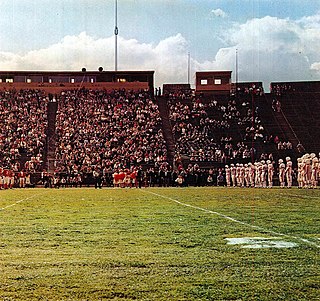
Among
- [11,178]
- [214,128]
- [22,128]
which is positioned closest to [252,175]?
[11,178]

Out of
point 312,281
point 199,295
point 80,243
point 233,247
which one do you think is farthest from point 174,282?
point 80,243

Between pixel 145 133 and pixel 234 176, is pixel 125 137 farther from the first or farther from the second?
pixel 234 176

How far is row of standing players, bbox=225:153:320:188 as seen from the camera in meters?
28.9

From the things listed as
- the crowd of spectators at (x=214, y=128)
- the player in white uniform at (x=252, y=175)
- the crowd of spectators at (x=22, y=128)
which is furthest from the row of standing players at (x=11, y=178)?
the player in white uniform at (x=252, y=175)

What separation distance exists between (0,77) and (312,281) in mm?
59659

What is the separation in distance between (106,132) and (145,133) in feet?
8.49

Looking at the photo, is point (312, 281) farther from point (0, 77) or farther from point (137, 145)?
point (0, 77)

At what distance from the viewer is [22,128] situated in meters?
45.9

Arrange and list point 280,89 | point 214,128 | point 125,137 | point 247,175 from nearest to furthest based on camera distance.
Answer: point 247,175, point 125,137, point 214,128, point 280,89

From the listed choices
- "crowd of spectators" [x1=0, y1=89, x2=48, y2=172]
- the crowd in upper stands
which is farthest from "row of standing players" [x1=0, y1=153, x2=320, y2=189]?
"crowd of spectators" [x1=0, y1=89, x2=48, y2=172]

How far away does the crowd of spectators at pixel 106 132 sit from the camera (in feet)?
137

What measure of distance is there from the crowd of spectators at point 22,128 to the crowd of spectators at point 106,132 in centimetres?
121

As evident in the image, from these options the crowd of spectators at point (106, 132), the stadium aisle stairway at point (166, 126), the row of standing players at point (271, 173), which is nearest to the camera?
the row of standing players at point (271, 173)

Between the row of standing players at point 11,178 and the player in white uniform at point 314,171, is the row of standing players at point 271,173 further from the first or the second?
the row of standing players at point 11,178
